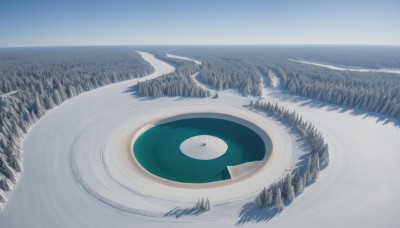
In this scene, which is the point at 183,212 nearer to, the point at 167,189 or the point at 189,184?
the point at 167,189

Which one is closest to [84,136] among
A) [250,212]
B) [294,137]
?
[250,212]

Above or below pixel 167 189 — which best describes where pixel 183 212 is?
below

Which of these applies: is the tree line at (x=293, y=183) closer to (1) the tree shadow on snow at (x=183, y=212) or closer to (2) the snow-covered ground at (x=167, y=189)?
(2) the snow-covered ground at (x=167, y=189)

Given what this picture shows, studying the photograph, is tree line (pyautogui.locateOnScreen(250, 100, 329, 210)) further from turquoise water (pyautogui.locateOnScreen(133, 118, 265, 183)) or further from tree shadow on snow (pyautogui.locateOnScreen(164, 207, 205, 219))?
turquoise water (pyautogui.locateOnScreen(133, 118, 265, 183))

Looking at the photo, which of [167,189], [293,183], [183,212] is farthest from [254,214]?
[167,189]

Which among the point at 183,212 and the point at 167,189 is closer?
the point at 183,212

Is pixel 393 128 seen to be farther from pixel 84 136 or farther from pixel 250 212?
pixel 84 136

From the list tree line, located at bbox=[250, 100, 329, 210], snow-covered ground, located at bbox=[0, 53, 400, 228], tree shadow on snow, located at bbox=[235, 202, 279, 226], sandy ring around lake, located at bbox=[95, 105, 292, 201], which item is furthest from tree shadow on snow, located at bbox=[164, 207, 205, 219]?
tree line, located at bbox=[250, 100, 329, 210]
